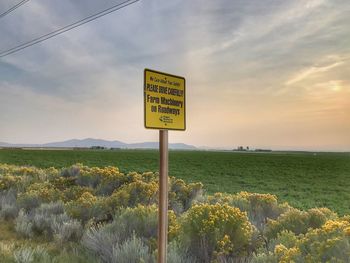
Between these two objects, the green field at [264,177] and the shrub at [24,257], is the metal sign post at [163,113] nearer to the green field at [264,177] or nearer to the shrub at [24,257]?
the shrub at [24,257]

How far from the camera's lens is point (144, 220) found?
22.2ft

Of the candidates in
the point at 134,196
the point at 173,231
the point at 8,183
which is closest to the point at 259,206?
the point at 173,231

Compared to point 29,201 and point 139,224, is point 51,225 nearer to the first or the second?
point 139,224

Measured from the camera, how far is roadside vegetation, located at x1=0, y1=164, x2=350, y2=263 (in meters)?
4.96

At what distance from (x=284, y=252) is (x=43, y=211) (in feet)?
19.5

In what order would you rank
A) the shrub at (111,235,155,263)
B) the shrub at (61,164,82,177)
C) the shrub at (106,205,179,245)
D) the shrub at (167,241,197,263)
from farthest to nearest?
1. the shrub at (61,164,82,177)
2. the shrub at (106,205,179,245)
3. the shrub at (111,235,155,263)
4. the shrub at (167,241,197,263)

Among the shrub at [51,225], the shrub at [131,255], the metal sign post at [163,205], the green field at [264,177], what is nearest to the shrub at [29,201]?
the shrub at [51,225]

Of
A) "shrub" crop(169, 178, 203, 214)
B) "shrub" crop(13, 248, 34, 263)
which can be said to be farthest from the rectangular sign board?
"shrub" crop(169, 178, 203, 214)

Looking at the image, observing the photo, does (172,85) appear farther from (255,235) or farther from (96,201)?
(96,201)

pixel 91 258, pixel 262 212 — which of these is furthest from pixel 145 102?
pixel 262 212

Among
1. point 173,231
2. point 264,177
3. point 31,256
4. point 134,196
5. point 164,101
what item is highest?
point 164,101

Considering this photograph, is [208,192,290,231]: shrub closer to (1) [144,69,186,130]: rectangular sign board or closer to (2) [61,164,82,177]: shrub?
(1) [144,69,186,130]: rectangular sign board

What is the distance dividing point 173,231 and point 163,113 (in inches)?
→ 108

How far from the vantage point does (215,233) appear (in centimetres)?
570
